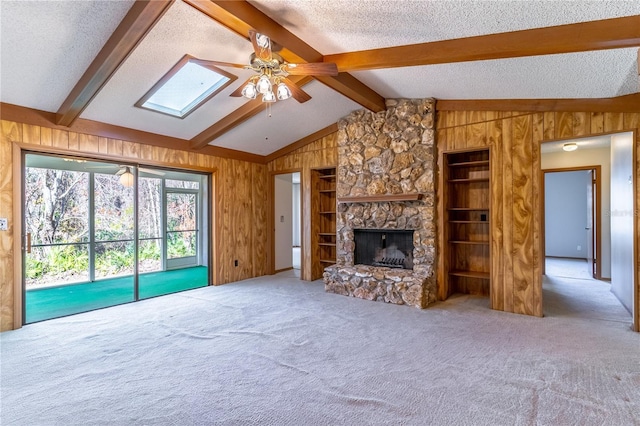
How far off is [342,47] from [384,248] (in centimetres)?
322

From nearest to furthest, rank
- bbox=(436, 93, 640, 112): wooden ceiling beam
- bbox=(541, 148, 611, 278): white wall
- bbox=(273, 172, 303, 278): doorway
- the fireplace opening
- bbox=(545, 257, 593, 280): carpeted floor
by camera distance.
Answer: bbox=(436, 93, 640, 112): wooden ceiling beam
the fireplace opening
bbox=(541, 148, 611, 278): white wall
bbox=(545, 257, 593, 280): carpeted floor
bbox=(273, 172, 303, 278): doorway

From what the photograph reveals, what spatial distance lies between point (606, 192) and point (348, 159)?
504cm

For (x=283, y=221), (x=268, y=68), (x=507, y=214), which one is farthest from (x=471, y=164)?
(x=283, y=221)

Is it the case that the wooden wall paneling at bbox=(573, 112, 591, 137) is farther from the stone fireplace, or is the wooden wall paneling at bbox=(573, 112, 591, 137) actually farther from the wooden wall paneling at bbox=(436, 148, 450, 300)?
the stone fireplace

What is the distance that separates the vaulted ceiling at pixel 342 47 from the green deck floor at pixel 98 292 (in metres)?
2.56

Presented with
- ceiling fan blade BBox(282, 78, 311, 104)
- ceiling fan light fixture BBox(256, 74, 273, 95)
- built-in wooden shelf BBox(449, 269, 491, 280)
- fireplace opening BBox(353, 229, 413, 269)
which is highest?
ceiling fan blade BBox(282, 78, 311, 104)

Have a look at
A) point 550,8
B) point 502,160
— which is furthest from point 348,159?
point 550,8

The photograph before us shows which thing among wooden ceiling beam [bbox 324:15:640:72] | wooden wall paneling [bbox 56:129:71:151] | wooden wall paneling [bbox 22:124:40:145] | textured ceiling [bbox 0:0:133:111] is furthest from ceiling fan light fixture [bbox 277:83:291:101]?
wooden wall paneling [bbox 22:124:40:145]

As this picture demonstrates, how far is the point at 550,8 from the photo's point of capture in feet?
7.55

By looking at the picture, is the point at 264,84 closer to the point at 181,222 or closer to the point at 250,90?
the point at 250,90

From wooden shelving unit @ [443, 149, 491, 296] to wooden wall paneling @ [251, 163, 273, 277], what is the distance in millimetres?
3683

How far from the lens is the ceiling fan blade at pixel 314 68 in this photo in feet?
9.01

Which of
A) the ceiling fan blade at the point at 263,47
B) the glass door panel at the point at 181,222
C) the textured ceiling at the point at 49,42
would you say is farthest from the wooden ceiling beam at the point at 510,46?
the glass door panel at the point at 181,222

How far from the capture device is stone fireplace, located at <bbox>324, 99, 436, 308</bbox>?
15.2ft
